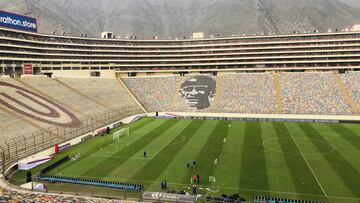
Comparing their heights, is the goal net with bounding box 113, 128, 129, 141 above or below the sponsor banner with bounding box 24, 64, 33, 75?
below

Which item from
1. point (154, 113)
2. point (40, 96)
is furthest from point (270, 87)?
point (40, 96)

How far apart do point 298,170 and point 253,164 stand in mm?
5705

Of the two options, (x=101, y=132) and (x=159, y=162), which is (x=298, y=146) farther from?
(x=101, y=132)

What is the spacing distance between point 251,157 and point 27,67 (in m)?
60.1

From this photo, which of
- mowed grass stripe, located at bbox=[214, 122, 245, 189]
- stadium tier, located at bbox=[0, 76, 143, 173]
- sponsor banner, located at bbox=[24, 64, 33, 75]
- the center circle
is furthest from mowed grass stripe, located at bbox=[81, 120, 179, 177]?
sponsor banner, located at bbox=[24, 64, 33, 75]

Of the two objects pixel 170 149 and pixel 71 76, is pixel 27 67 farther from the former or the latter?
pixel 170 149

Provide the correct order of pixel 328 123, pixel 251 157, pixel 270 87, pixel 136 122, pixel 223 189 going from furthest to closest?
pixel 270 87 < pixel 136 122 < pixel 328 123 < pixel 251 157 < pixel 223 189

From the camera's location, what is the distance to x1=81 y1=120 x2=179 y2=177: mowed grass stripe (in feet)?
137

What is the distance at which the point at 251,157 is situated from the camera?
46.9 meters

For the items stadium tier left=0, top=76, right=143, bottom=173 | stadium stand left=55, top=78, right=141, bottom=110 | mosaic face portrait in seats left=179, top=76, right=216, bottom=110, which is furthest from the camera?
mosaic face portrait in seats left=179, top=76, right=216, bottom=110

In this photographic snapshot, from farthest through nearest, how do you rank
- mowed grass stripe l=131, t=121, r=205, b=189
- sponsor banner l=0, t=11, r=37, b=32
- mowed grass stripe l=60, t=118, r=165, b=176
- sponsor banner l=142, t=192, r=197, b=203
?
1. sponsor banner l=0, t=11, r=37, b=32
2. mowed grass stripe l=60, t=118, r=165, b=176
3. mowed grass stripe l=131, t=121, r=205, b=189
4. sponsor banner l=142, t=192, r=197, b=203

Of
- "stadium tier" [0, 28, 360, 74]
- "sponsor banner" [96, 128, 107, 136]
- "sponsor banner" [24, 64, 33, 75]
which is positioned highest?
"stadium tier" [0, 28, 360, 74]

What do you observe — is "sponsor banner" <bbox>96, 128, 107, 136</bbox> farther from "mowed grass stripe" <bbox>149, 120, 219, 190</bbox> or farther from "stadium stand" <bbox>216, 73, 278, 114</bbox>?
"stadium stand" <bbox>216, 73, 278, 114</bbox>

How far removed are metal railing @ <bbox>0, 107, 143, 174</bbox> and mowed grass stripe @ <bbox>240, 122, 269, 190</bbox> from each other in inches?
1177
